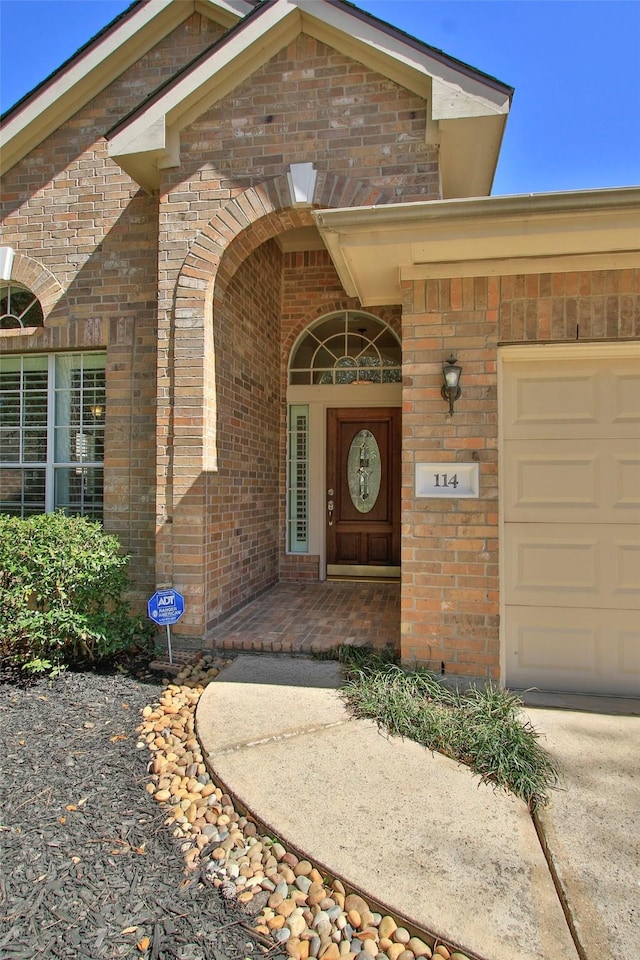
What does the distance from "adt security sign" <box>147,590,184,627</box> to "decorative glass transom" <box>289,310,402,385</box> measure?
3.72 m

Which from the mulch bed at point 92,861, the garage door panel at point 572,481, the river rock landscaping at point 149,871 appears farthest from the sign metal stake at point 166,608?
the garage door panel at point 572,481

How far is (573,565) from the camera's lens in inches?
150

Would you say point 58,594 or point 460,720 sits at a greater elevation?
point 58,594

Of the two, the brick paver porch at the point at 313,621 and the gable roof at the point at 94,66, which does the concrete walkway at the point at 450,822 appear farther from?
the gable roof at the point at 94,66

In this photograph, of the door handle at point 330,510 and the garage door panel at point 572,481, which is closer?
the garage door panel at point 572,481

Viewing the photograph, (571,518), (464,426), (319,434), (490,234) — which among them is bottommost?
(571,518)

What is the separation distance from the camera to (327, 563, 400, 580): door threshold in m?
6.85

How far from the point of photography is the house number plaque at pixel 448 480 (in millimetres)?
3734

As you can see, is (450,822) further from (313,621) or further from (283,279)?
(283,279)

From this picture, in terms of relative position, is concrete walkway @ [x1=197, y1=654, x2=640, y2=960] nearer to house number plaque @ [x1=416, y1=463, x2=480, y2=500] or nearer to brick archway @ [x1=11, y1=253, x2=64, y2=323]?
house number plaque @ [x1=416, y1=463, x2=480, y2=500]

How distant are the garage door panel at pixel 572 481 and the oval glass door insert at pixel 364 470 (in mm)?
3150

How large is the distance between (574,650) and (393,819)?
2113mm

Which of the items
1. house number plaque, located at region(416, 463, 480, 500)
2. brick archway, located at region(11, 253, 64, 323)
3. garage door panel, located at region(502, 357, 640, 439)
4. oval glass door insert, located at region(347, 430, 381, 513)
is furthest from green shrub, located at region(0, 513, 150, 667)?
garage door panel, located at region(502, 357, 640, 439)

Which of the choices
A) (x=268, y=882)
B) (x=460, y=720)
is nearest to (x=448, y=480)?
(x=460, y=720)
